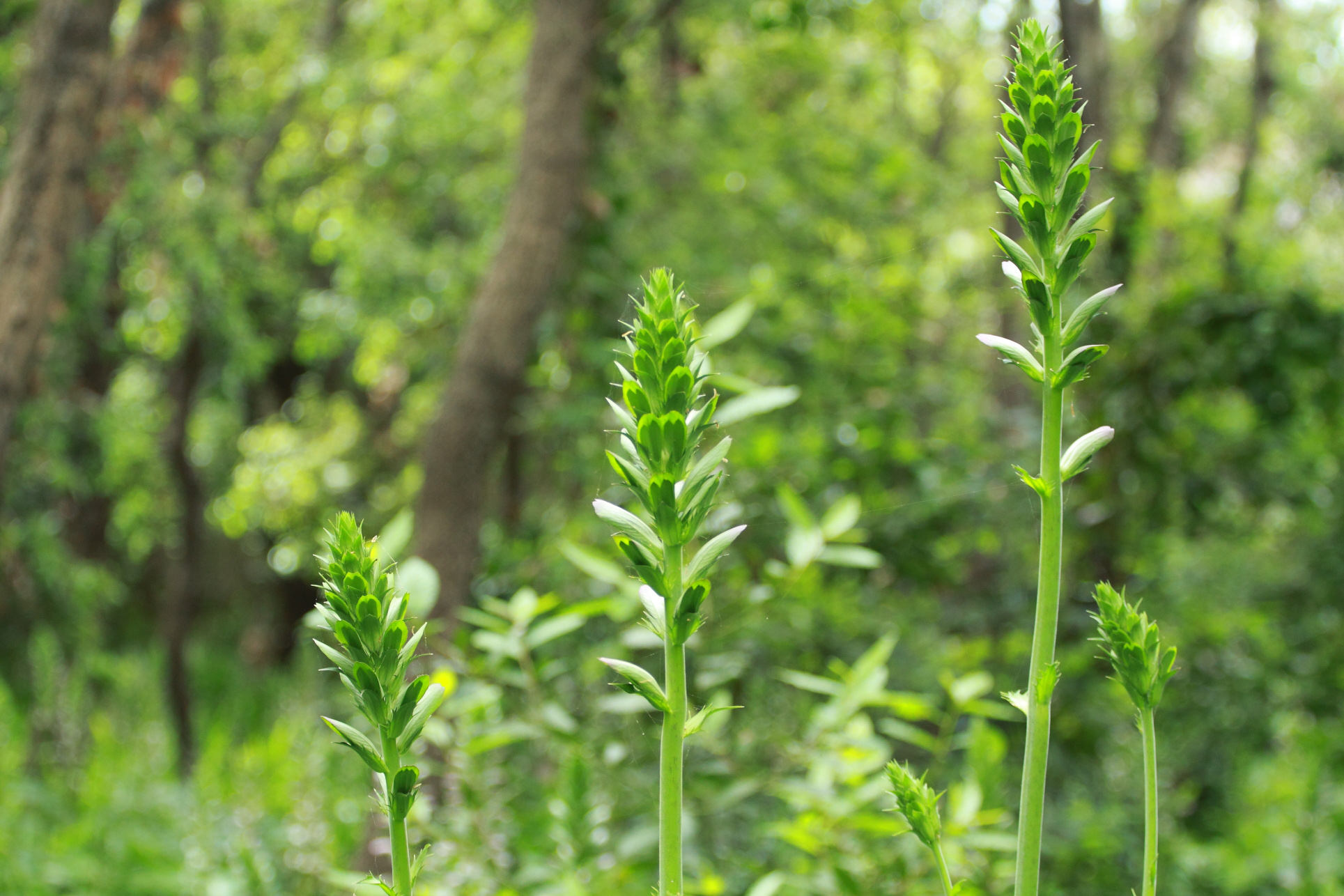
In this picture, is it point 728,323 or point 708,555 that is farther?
point 728,323

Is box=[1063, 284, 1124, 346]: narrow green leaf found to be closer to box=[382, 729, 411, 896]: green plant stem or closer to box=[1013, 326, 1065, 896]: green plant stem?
box=[1013, 326, 1065, 896]: green plant stem

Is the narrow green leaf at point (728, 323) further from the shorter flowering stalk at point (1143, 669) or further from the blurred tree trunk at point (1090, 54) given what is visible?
the blurred tree trunk at point (1090, 54)

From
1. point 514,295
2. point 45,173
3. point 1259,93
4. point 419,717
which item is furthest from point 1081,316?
point 1259,93

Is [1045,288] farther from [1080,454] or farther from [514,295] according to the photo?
[514,295]

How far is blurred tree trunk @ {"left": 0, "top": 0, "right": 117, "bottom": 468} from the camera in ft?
10.2

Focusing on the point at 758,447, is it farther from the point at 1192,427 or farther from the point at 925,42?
→ the point at 925,42

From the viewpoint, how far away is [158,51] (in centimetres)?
500

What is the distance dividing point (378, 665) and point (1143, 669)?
43 centimetres

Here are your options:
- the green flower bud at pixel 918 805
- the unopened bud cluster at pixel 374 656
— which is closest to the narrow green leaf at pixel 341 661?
the unopened bud cluster at pixel 374 656

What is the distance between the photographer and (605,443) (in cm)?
378

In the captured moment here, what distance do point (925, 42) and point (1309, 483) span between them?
6.46m

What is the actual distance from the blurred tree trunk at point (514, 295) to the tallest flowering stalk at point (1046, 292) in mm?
2760

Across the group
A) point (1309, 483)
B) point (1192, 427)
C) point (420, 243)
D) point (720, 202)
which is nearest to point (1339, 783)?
point (1309, 483)

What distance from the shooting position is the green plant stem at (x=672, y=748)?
53 cm
